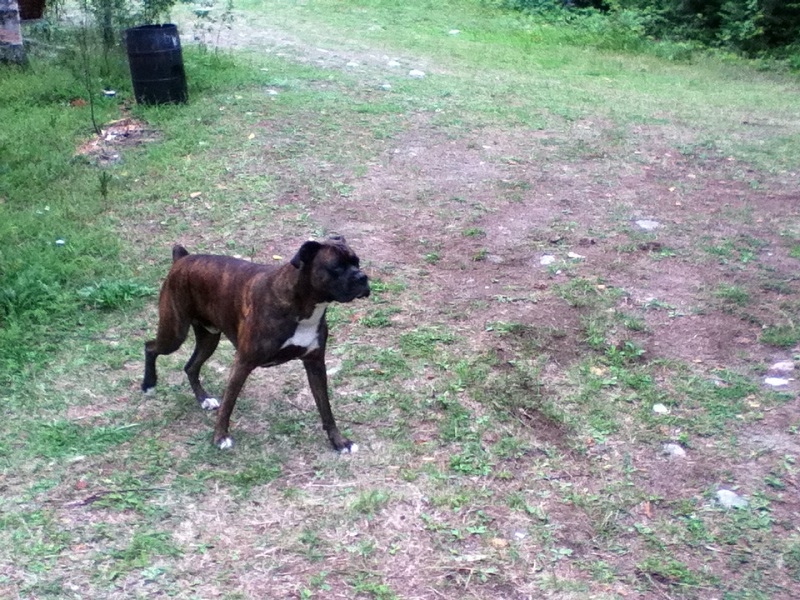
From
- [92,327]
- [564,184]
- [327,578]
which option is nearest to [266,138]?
[564,184]

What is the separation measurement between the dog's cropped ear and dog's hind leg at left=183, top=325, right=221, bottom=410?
928mm

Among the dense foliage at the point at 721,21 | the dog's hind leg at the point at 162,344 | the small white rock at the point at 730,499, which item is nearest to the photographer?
the small white rock at the point at 730,499

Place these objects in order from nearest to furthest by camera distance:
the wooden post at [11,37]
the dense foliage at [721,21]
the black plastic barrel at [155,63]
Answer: the black plastic barrel at [155,63]
the wooden post at [11,37]
the dense foliage at [721,21]

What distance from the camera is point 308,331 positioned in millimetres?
3658

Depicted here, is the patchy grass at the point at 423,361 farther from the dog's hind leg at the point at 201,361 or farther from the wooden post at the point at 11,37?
the wooden post at the point at 11,37

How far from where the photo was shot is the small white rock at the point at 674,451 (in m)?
3.94

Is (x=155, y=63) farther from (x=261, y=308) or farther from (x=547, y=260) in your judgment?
(x=261, y=308)

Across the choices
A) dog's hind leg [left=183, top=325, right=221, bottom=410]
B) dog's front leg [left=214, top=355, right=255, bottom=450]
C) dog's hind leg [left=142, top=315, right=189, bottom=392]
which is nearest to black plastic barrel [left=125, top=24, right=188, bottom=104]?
dog's hind leg [left=142, top=315, right=189, bottom=392]

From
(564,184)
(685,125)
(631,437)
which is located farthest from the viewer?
(685,125)

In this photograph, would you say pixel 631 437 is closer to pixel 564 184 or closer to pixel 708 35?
pixel 564 184

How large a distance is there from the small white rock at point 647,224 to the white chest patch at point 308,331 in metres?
3.69

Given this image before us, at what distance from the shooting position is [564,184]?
7.50 metres

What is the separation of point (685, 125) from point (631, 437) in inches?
248

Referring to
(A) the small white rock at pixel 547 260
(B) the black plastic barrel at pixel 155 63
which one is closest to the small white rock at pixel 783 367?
(A) the small white rock at pixel 547 260
